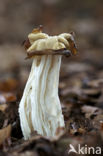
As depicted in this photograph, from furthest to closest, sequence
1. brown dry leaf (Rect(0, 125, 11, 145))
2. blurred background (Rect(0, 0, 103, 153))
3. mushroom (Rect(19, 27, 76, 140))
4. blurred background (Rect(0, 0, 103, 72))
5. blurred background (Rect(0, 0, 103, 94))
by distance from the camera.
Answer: blurred background (Rect(0, 0, 103, 72))
blurred background (Rect(0, 0, 103, 94))
blurred background (Rect(0, 0, 103, 153))
mushroom (Rect(19, 27, 76, 140))
brown dry leaf (Rect(0, 125, 11, 145))

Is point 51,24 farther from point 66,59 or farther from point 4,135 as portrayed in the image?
point 4,135

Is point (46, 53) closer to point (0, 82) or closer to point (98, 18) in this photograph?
point (0, 82)

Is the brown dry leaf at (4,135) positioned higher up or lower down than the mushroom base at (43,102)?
lower down

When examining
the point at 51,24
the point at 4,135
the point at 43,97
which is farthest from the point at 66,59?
the point at 4,135

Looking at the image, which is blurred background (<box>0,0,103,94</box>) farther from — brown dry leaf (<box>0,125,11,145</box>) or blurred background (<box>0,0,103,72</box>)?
brown dry leaf (<box>0,125,11,145</box>)

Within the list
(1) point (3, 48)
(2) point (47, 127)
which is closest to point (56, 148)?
(2) point (47, 127)

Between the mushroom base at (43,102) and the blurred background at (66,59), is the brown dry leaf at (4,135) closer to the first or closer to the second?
the mushroom base at (43,102)

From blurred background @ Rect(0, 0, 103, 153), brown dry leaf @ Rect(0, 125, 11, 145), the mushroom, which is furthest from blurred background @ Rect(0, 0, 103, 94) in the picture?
→ brown dry leaf @ Rect(0, 125, 11, 145)

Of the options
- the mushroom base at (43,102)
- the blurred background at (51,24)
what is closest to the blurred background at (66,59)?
the blurred background at (51,24)
